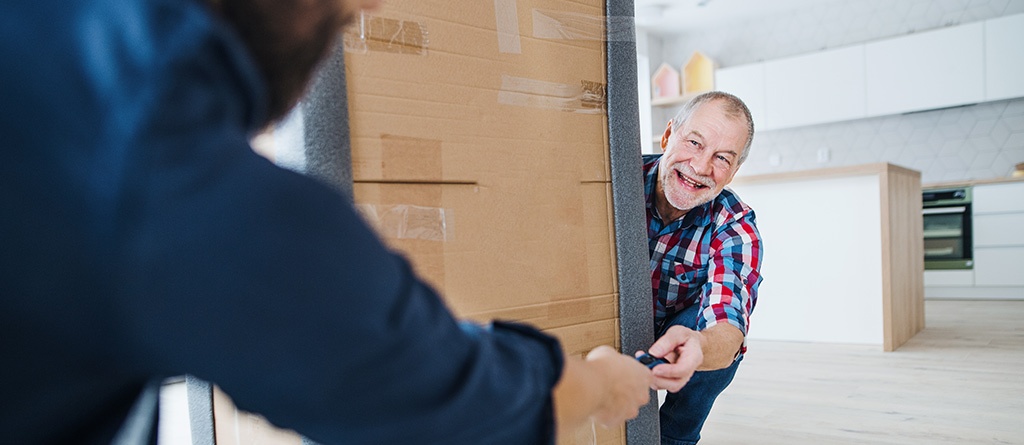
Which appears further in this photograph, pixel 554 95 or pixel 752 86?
pixel 752 86

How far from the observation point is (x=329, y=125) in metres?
0.72

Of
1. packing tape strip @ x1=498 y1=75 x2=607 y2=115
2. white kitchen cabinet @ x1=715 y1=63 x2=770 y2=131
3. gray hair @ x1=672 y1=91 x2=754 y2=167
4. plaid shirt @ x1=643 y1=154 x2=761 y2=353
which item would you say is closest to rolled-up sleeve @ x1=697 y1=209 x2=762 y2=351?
plaid shirt @ x1=643 y1=154 x2=761 y2=353

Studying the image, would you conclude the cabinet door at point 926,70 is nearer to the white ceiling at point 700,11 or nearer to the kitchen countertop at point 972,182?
the kitchen countertop at point 972,182

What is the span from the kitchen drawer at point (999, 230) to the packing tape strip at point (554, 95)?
4508 mm

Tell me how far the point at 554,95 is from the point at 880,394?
71.4 inches

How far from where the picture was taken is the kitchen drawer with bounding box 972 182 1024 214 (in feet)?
14.7

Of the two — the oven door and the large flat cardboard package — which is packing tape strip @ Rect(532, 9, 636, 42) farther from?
the oven door

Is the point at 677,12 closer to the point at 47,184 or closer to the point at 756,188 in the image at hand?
the point at 756,188

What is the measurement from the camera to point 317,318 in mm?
346

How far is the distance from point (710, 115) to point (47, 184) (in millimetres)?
1208

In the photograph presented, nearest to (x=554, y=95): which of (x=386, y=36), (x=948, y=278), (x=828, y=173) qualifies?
(x=386, y=36)

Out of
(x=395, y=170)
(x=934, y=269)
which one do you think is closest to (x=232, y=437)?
(x=395, y=170)

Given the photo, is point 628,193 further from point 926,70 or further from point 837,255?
point 926,70

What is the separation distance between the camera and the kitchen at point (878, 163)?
6.88ft
